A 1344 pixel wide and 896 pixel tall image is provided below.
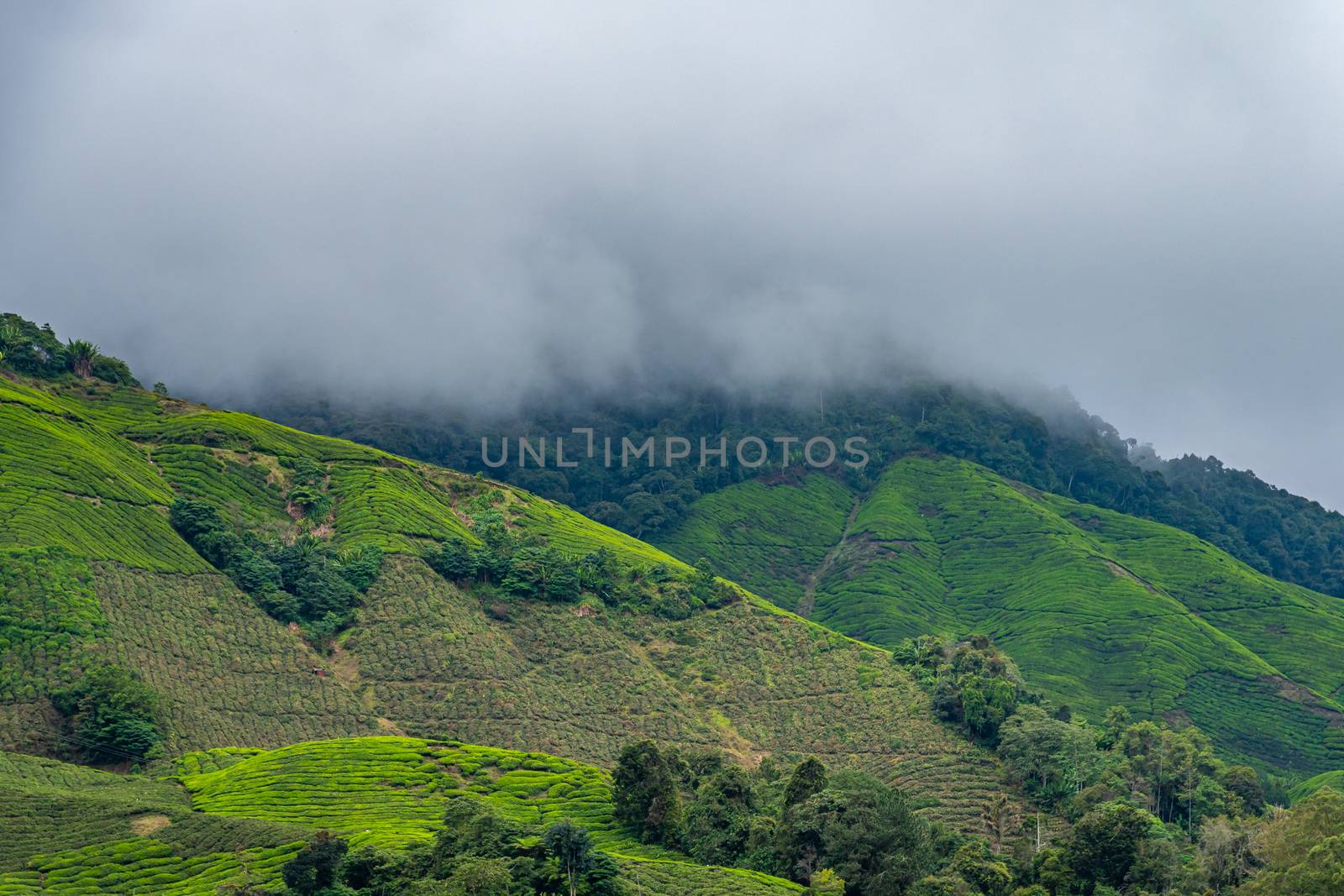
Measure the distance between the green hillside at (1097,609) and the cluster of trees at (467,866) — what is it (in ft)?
304

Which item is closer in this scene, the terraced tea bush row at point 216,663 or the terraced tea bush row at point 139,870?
the terraced tea bush row at point 139,870

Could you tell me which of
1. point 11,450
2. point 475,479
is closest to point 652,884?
point 11,450

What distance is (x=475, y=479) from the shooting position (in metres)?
146

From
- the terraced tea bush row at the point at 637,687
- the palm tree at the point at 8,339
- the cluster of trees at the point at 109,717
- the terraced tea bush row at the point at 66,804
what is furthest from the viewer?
the palm tree at the point at 8,339

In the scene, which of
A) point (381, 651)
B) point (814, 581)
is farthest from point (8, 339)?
point (814, 581)

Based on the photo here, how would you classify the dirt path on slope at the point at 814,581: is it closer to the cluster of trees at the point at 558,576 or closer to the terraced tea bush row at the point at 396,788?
the cluster of trees at the point at 558,576

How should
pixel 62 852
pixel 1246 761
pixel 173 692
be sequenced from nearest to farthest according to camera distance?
pixel 62 852
pixel 173 692
pixel 1246 761

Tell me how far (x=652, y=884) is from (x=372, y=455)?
8383cm

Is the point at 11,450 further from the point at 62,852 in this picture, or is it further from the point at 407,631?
the point at 62,852

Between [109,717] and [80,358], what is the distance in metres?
69.6

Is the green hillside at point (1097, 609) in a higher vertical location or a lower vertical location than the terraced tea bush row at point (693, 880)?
higher

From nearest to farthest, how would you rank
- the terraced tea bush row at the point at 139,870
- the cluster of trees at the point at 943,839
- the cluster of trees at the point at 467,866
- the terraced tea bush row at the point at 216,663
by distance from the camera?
the cluster of trees at the point at 467,866 → the terraced tea bush row at the point at 139,870 → the cluster of trees at the point at 943,839 → the terraced tea bush row at the point at 216,663

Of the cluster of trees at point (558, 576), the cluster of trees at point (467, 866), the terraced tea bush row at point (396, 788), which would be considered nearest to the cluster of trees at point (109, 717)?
the terraced tea bush row at point (396, 788)

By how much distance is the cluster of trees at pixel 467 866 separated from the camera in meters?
59.5
